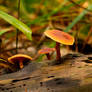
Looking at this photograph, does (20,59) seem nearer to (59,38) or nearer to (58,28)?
(59,38)

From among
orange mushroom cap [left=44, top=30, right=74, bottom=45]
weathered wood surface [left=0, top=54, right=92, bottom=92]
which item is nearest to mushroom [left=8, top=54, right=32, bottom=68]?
weathered wood surface [left=0, top=54, right=92, bottom=92]

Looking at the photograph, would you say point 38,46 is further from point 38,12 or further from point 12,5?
point 12,5

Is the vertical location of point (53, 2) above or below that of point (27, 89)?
above

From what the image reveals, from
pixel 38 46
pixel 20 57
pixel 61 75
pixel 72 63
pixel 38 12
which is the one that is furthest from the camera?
pixel 38 12

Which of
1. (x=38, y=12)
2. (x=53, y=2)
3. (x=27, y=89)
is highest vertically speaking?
(x=53, y=2)

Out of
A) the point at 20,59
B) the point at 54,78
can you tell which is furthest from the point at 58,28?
the point at 54,78

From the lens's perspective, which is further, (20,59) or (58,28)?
(58,28)

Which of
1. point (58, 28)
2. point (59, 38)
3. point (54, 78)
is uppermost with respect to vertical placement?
point (58, 28)

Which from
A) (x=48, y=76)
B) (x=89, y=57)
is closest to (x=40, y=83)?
(x=48, y=76)

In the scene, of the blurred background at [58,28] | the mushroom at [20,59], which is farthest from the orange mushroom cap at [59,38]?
the blurred background at [58,28]
